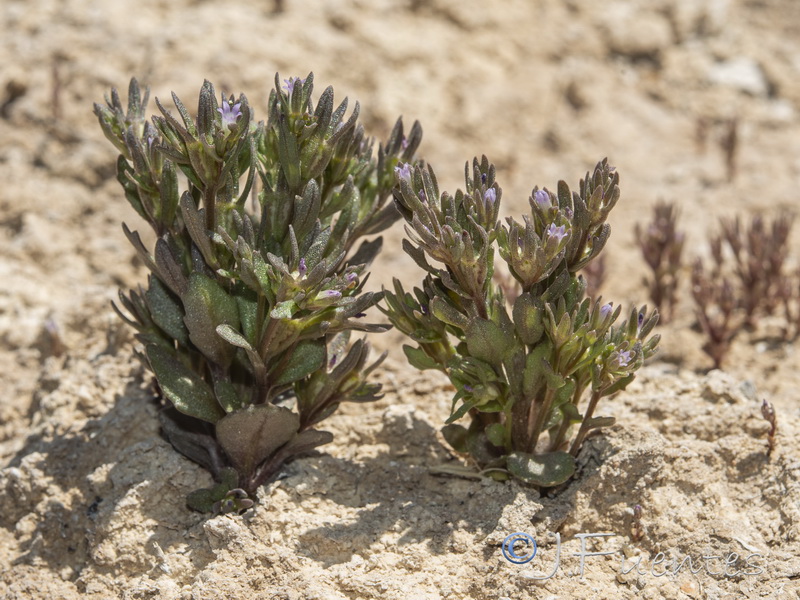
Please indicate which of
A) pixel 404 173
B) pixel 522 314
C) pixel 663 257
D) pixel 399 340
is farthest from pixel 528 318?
pixel 663 257

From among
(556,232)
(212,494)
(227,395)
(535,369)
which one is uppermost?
(556,232)

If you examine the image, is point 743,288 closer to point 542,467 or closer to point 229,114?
point 542,467

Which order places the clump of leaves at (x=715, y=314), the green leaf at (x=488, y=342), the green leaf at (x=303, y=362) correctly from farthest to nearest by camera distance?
the clump of leaves at (x=715, y=314) → the green leaf at (x=303, y=362) → the green leaf at (x=488, y=342)

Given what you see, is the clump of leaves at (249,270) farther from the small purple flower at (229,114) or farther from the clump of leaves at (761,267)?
the clump of leaves at (761,267)

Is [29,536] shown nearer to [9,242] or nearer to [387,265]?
[9,242]

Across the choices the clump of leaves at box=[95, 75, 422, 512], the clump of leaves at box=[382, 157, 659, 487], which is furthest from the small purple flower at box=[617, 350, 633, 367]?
the clump of leaves at box=[95, 75, 422, 512]

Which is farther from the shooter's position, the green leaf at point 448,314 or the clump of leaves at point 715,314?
the clump of leaves at point 715,314

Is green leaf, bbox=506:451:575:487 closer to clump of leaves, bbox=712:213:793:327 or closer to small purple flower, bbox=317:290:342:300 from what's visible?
small purple flower, bbox=317:290:342:300

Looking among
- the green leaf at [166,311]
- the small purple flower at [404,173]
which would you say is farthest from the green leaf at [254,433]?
the small purple flower at [404,173]
